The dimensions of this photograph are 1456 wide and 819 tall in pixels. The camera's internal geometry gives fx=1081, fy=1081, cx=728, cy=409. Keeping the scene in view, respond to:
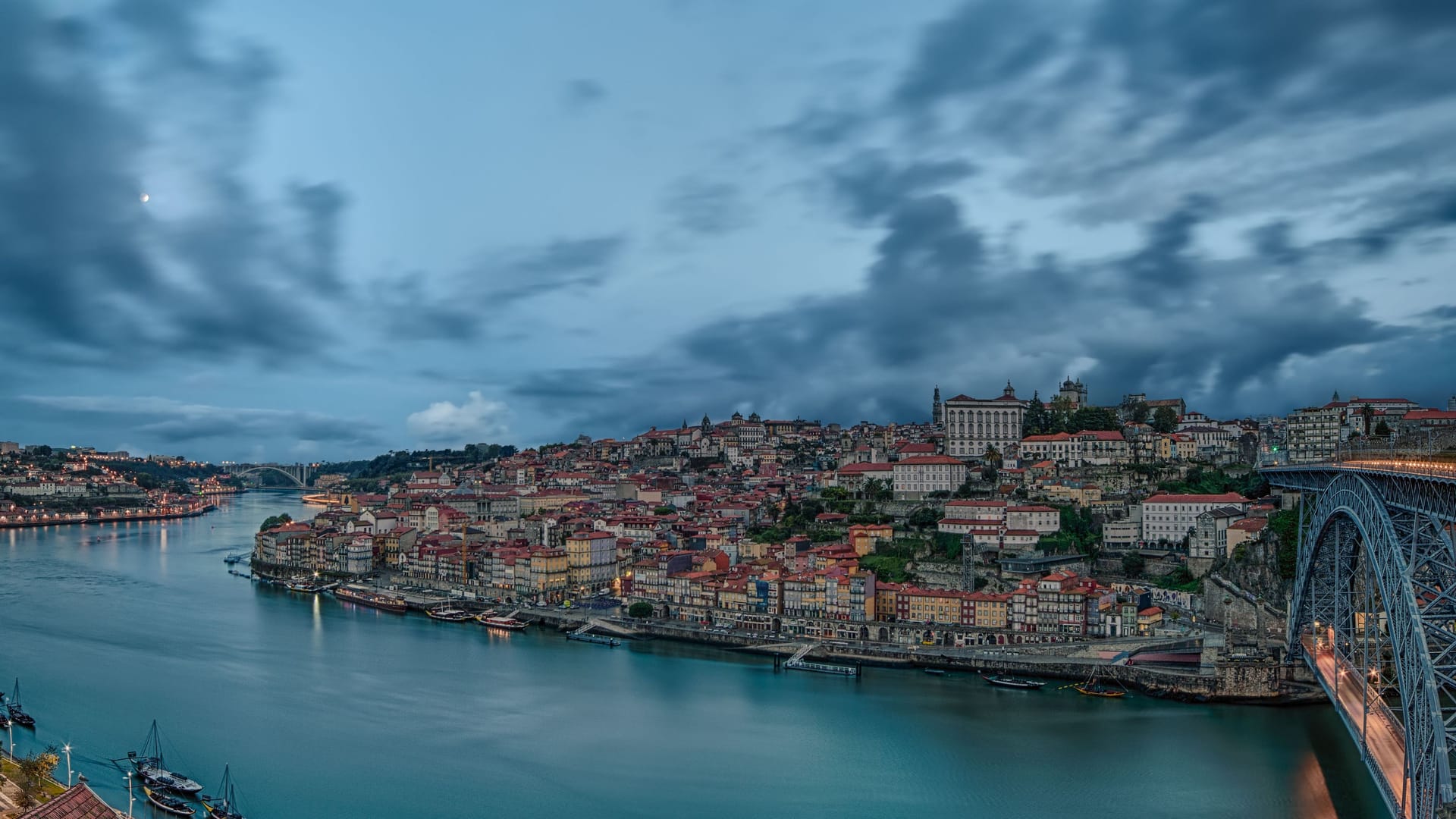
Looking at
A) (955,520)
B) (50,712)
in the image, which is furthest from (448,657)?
(955,520)

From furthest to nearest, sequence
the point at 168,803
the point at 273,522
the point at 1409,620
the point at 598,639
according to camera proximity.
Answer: the point at 273,522 → the point at 598,639 → the point at 168,803 → the point at 1409,620

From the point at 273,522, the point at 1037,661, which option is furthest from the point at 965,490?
the point at 273,522

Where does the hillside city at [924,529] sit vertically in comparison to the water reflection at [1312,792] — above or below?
above

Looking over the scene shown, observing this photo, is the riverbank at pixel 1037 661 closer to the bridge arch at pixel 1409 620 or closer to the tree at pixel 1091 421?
the bridge arch at pixel 1409 620

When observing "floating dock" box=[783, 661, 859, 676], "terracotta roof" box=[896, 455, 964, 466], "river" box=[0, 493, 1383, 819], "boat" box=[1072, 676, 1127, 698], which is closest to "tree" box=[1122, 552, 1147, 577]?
"boat" box=[1072, 676, 1127, 698]

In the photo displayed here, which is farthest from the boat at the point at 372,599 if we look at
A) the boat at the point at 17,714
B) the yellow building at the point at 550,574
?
the boat at the point at 17,714

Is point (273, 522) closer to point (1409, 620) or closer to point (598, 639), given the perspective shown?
point (598, 639)

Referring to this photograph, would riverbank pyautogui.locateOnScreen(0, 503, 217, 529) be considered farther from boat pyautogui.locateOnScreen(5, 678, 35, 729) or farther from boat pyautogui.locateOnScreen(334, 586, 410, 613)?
boat pyautogui.locateOnScreen(5, 678, 35, 729)
